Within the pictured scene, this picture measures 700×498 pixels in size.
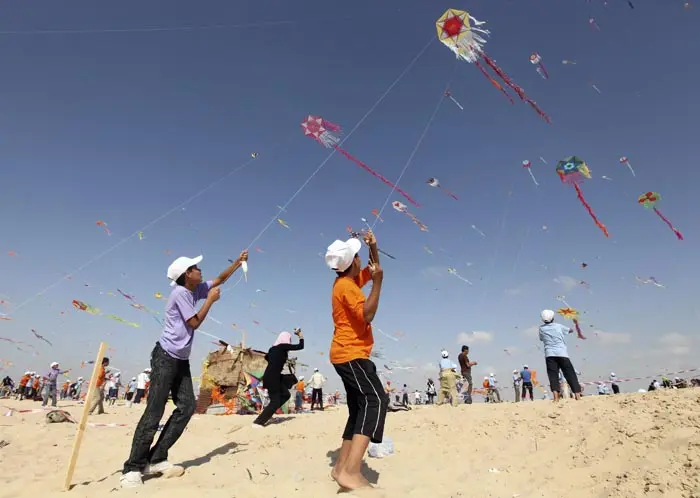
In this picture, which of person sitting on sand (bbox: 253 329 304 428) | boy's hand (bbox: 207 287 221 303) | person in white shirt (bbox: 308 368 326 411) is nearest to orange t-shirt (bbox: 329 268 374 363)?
boy's hand (bbox: 207 287 221 303)

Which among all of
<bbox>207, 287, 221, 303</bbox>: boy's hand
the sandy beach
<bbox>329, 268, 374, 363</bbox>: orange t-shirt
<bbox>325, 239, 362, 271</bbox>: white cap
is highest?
<bbox>325, 239, 362, 271</bbox>: white cap

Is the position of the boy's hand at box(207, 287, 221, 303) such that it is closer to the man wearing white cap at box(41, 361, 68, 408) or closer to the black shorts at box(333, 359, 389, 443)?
the black shorts at box(333, 359, 389, 443)

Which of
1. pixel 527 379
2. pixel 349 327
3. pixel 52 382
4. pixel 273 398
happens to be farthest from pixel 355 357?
pixel 52 382

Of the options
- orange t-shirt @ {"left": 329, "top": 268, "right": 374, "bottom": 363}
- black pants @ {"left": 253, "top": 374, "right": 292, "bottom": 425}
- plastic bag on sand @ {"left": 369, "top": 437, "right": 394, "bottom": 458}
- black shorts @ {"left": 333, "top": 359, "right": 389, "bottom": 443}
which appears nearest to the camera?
black shorts @ {"left": 333, "top": 359, "right": 389, "bottom": 443}

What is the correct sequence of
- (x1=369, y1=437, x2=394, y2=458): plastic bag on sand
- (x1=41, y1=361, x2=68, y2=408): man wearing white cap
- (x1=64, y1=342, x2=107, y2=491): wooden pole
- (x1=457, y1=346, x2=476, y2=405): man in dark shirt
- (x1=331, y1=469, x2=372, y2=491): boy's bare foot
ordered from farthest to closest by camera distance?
1. (x1=41, y1=361, x2=68, y2=408): man wearing white cap
2. (x1=457, y1=346, x2=476, y2=405): man in dark shirt
3. (x1=369, y1=437, x2=394, y2=458): plastic bag on sand
4. (x1=64, y1=342, x2=107, y2=491): wooden pole
5. (x1=331, y1=469, x2=372, y2=491): boy's bare foot

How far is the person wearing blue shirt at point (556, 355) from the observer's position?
265 inches

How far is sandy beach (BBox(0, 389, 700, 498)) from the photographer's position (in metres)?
2.97

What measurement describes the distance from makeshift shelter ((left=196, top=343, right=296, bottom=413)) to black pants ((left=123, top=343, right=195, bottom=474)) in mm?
7769

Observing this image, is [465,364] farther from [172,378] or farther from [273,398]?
[172,378]

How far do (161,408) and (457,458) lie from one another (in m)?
2.96

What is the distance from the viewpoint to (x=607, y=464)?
3.25 meters

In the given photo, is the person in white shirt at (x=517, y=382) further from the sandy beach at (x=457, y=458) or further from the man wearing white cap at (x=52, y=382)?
the man wearing white cap at (x=52, y=382)

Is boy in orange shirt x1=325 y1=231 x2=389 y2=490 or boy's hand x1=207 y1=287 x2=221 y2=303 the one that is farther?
boy's hand x1=207 y1=287 x2=221 y2=303

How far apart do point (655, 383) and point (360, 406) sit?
19.1 metres
